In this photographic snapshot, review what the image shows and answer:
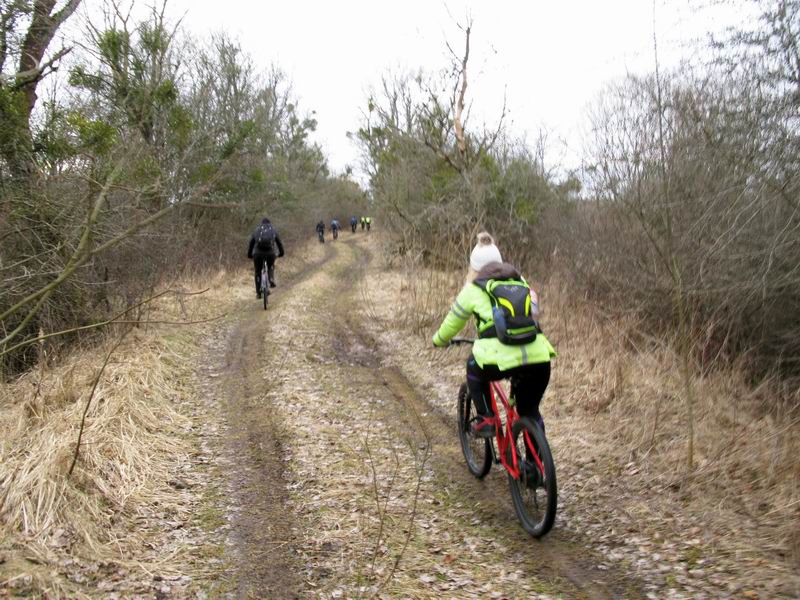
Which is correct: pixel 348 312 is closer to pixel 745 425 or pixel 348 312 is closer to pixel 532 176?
pixel 532 176

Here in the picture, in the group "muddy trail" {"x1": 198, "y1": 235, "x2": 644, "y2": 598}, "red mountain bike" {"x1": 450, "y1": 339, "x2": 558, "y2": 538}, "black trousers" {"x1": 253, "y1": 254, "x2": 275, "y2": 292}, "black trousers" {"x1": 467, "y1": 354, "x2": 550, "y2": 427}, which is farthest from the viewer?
"black trousers" {"x1": 253, "y1": 254, "x2": 275, "y2": 292}

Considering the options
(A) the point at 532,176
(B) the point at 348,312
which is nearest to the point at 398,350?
(B) the point at 348,312

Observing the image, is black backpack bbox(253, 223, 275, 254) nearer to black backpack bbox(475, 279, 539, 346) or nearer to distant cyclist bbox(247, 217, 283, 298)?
distant cyclist bbox(247, 217, 283, 298)

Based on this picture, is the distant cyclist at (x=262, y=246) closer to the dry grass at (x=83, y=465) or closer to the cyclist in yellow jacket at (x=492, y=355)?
the dry grass at (x=83, y=465)

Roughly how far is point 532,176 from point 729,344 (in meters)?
9.94

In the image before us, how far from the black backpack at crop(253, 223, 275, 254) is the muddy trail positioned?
5119 mm

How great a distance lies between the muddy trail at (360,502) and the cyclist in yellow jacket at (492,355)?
87 cm

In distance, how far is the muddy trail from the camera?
391cm

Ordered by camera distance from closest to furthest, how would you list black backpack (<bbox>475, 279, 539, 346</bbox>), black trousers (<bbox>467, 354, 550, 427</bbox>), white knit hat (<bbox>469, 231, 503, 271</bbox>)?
black backpack (<bbox>475, 279, 539, 346</bbox>), black trousers (<bbox>467, 354, 550, 427</bbox>), white knit hat (<bbox>469, 231, 503, 271</bbox>)

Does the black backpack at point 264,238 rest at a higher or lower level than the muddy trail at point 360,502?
higher

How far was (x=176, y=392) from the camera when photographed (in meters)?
8.15

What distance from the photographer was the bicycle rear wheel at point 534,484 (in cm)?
400

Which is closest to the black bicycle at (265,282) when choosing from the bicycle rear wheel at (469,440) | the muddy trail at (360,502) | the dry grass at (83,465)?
the muddy trail at (360,502)

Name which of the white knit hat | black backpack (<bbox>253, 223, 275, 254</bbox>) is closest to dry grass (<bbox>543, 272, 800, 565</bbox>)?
the white knit hat
